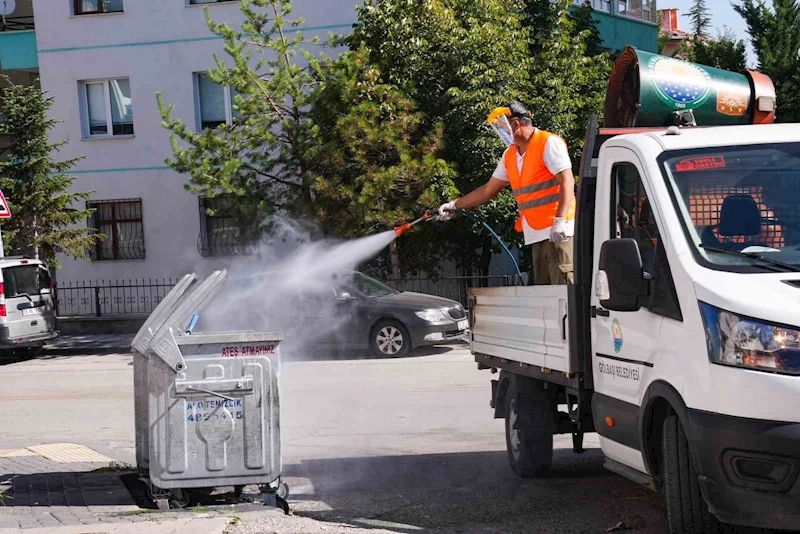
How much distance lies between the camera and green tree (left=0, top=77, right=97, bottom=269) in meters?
22.4

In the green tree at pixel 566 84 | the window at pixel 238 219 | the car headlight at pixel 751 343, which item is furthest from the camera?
the green tree at pixel 566 84

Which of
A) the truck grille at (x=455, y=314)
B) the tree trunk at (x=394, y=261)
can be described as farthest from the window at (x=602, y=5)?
the truck grille at (x=455, y=314)

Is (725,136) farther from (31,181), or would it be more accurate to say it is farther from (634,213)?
(31,181)

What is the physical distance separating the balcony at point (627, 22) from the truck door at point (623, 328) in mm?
23633

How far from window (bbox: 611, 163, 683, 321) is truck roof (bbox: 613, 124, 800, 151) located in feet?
0.67

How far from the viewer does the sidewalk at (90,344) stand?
21062mm

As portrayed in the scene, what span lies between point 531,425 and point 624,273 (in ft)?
7.52

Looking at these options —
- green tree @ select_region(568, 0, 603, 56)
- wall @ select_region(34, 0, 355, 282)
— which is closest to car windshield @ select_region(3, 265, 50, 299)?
wall @ select_region(34, 0, 355, 282)

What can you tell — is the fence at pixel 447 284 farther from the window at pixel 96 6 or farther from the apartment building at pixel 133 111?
the window at pixel 96 6

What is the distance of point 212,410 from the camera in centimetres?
A: 614

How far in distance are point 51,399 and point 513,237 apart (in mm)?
10098

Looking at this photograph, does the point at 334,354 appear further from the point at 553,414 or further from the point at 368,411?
the point at 553,414

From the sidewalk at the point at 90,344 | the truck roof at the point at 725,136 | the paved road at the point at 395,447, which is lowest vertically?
the sidewalk at the point at 90,344

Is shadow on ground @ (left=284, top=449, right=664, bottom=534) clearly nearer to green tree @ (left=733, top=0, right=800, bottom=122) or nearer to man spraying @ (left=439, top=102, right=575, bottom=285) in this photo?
man spraying @ (left=439, top=102, right=575, bottom=285)
